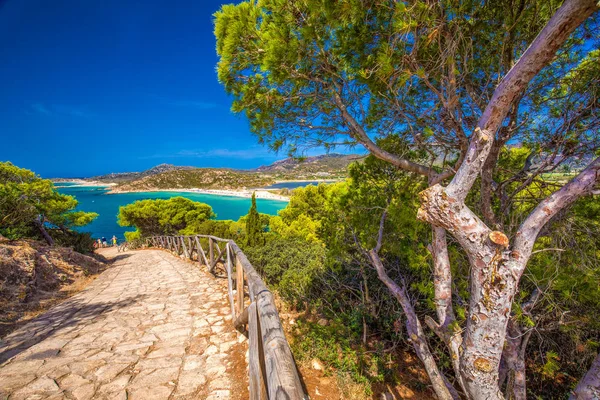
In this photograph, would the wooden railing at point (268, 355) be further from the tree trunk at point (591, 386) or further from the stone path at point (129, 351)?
the tree trunk at point (591, 386)

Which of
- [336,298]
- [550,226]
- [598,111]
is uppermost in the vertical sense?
[598,111]

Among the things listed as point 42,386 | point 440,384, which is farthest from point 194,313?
point 440,384

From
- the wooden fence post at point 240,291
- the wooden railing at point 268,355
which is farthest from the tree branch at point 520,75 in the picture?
the wooden fence post at point 240,291

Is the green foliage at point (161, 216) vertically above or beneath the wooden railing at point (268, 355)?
beneath

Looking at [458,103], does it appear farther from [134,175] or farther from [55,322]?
[134,175]

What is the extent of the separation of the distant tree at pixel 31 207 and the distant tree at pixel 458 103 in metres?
8.62

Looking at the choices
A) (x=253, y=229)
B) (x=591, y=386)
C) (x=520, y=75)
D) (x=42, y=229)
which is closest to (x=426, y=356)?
(x=591, y=386)

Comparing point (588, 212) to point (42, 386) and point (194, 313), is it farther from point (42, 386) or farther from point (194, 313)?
point (42, 386)

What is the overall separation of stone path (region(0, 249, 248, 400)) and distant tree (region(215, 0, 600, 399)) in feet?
6.73

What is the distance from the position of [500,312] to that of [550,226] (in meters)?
1.56

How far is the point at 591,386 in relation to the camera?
197cm

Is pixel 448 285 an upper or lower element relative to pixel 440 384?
upper

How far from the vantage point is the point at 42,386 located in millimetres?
1991

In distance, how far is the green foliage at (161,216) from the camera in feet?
70.2
